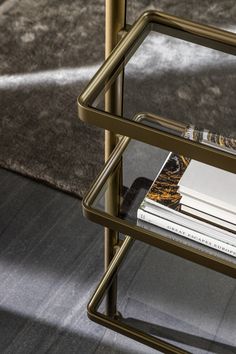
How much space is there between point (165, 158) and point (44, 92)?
90 centimetres

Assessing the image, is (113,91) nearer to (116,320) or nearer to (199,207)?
(199,207)

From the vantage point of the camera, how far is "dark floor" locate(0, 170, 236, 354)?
1317 millimetres

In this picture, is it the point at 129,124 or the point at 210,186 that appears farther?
the point at 210,186

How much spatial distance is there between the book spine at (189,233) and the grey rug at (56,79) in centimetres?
36

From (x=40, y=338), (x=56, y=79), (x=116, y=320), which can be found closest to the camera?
(x=116, y=320)

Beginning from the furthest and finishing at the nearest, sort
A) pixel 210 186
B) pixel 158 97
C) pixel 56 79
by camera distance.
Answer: pixel 56 79
pixel 158 97
pixel 210 186

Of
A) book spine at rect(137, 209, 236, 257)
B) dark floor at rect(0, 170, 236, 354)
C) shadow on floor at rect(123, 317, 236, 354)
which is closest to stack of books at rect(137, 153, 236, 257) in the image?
book spine at rect(137, 209, 236, 257)

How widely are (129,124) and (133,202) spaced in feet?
0.86

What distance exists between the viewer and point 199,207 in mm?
955

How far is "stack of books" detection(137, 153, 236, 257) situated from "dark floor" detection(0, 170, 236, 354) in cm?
26

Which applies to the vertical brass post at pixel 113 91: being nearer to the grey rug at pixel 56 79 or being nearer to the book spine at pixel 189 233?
the book spine at pixel 189 233

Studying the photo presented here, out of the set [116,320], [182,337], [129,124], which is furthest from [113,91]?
[182,337]

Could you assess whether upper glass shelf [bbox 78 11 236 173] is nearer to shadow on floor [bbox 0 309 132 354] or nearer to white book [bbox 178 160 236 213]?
white book [bbox 178 160 236 213]

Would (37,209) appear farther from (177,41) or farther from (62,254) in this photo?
(177,41)
